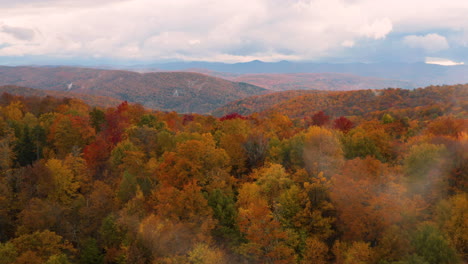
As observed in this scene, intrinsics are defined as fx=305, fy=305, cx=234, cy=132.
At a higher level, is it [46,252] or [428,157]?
[428,157]

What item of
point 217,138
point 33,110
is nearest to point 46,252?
point 217,138

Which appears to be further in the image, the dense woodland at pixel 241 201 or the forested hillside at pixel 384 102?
the forested hillside at pixel 384 102

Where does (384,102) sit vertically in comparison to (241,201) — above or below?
above

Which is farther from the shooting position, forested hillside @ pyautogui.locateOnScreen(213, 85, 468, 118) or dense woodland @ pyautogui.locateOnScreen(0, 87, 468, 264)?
forested hillside @ pyautogui.locateOnScreen(213, 85, 468, 118)

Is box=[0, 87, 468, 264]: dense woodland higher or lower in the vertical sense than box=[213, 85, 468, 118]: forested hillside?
lower

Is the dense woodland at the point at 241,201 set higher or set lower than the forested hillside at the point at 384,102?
lower

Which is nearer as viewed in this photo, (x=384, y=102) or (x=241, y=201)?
(x=241, y=201)

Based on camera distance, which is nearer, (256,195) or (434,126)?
(256,195)

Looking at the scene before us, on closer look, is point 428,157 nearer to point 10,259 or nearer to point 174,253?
point 174,253
